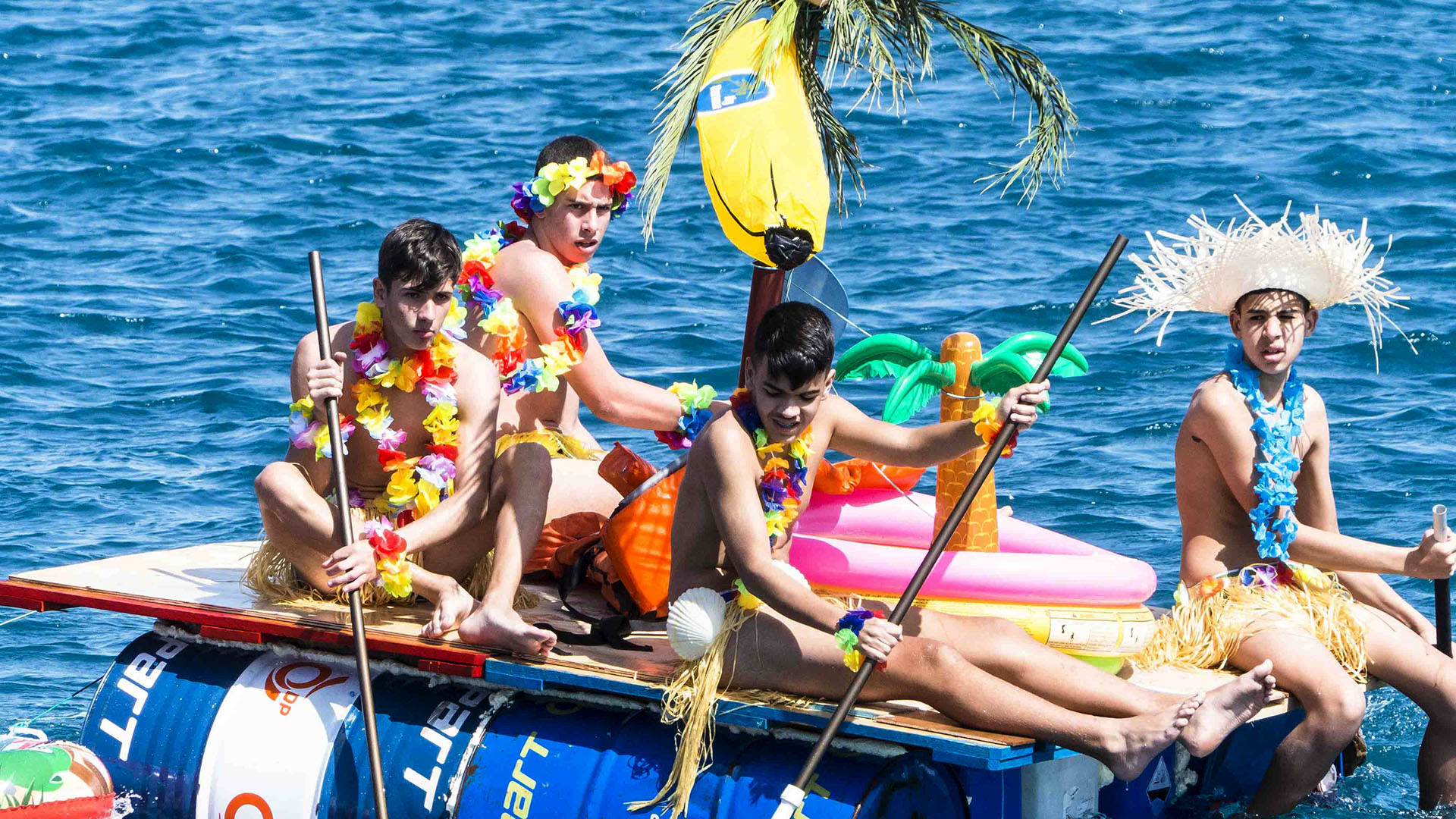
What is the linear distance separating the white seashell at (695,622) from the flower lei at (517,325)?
1.24 meters

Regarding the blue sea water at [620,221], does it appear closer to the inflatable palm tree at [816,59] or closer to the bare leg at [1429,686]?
the bare leg at [1429,686]

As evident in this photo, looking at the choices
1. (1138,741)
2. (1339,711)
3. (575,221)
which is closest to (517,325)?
(575,221)

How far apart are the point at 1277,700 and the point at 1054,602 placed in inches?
28.2

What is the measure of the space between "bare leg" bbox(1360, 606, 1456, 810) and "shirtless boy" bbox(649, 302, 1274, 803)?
3.05 feet

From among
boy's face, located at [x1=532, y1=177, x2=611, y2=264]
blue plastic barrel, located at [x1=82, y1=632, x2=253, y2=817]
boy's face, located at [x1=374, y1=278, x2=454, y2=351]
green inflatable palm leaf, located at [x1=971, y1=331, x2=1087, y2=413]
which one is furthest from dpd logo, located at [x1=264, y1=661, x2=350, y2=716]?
green inflatable palm leaf, located at [x1=971, y1=331, x2=1087, y2=413]

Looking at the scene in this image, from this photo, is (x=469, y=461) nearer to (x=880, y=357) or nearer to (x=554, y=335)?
(x=554, y=335)

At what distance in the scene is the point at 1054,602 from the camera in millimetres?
5293

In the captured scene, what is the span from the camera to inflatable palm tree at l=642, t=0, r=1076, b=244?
227 inches

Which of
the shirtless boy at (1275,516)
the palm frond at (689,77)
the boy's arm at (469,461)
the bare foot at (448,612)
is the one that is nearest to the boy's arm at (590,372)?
the boy's arm at (469,461)

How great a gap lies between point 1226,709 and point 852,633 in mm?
1043

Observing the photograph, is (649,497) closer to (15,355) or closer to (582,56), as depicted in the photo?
(15,355)

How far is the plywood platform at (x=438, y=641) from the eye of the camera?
187 inches

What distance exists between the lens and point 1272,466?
5582 millimetres

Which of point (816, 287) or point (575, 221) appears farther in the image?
point (575, 221)
